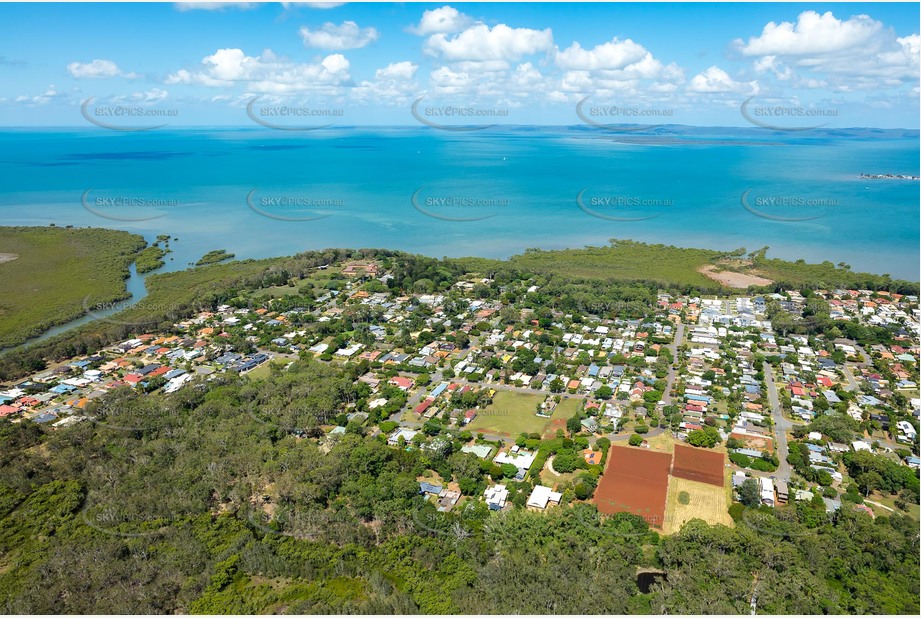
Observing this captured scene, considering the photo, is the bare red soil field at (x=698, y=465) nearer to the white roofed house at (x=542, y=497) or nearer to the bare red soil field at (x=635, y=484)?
the bare red soil field at (x=635, y=484)

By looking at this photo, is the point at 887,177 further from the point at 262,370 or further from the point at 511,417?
the point at 262,370

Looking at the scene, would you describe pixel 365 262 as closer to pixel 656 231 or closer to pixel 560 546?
pixel 656 231

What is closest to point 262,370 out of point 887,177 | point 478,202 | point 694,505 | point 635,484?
point 635,484

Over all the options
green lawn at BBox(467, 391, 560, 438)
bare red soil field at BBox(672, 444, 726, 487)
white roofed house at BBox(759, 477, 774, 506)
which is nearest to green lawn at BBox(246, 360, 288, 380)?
green lawn at BBox(467, 391, 560, 438)

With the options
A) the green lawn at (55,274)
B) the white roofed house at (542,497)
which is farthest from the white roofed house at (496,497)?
the green lawn at (55,274)

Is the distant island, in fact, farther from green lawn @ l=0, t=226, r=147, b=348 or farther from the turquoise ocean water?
green lawn @ l=0, t=226, r=147, b=348

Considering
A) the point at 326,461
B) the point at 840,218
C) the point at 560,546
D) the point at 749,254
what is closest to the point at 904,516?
the point at 560,546
